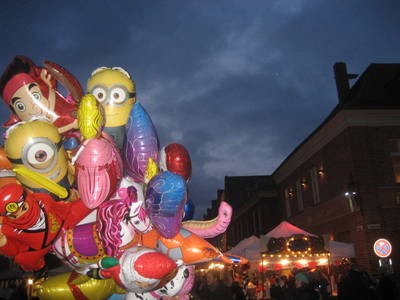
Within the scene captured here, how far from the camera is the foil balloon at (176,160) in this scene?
4566mm

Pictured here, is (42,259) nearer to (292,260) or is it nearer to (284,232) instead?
(284,232)

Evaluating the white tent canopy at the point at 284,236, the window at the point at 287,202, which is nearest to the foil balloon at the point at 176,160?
the white tent canopy at the point at 284,236

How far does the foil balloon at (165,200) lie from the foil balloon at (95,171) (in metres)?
0.40

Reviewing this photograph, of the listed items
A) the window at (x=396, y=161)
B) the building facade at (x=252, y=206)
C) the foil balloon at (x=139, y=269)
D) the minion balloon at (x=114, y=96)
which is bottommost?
the foil balloon at (x=139, y=269)

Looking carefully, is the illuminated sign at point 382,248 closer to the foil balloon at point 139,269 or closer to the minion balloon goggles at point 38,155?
the foil balloon at point 139,269

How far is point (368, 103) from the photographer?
49.8 ft

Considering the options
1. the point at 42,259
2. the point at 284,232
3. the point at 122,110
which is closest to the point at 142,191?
the point at 122,110

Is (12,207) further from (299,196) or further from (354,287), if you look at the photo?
(299,196)

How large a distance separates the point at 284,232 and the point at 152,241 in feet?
28.4

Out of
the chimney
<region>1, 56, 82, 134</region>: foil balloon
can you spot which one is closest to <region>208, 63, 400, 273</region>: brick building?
the chimney

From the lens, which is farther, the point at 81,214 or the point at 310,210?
the point at 310,210

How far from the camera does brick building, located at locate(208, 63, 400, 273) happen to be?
14125 millimetres

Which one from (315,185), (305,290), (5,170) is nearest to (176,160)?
(5,170)

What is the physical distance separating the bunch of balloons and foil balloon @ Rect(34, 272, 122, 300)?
0.03ft
